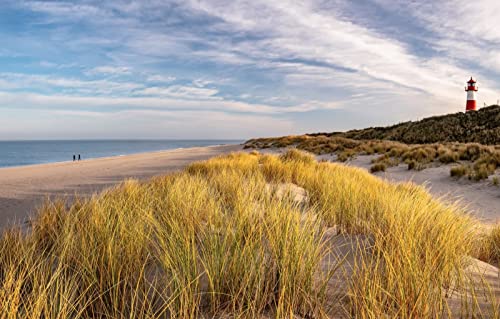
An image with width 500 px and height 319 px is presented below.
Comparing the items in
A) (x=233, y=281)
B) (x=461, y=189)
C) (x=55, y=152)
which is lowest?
(x=55, y=152)

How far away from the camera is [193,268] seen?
172cm

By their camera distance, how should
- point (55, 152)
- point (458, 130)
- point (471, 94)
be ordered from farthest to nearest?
1. point (55, 152)
2. point (471, 94)
3. point (458, 130)

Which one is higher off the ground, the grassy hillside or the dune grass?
the grassy hillside

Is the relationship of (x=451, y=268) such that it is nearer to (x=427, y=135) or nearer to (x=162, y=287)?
(x=162, y=287)

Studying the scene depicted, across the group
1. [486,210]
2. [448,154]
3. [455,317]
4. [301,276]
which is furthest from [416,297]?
[448,154]

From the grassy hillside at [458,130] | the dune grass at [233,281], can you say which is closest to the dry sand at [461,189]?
the dune grass at [233,281]

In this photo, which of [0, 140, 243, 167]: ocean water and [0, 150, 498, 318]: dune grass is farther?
[0, 140, 243, 167]: ocean water

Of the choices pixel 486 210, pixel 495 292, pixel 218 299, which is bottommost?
pixel 486 210

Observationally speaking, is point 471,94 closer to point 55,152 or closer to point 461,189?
point 461,189

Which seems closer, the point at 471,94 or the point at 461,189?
the point at 461,189

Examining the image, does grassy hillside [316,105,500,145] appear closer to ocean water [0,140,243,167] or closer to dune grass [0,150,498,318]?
dune grass [0,150,498,318]

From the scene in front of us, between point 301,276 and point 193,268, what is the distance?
0.60 meters

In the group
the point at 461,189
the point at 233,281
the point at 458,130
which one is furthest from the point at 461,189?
the point at 458,130

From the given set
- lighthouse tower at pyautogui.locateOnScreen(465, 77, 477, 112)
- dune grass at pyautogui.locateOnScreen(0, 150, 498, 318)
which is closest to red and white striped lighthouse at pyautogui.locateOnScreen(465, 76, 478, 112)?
lighthouse tower at pyautogui.locateOnScreen(465, 77, 477, 112)
